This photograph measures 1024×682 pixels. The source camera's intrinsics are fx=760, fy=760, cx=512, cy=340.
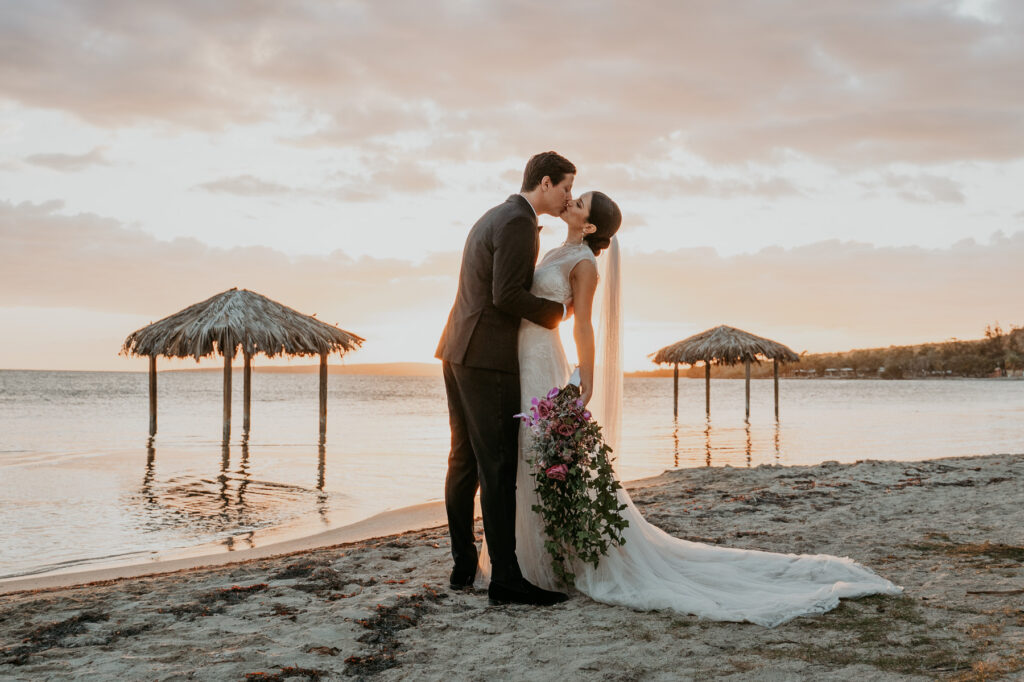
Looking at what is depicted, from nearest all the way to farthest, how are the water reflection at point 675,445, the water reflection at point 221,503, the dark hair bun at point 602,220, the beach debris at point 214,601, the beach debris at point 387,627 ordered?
the beach debris at point 387,627 → the beach debris at point 214,601 → the dark hair bun at point 602,220 → the water reflection at point 221,503 → the water reflection at point 675,445

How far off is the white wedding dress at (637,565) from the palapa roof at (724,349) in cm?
2061

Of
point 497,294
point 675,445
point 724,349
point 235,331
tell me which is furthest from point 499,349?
point 724,349

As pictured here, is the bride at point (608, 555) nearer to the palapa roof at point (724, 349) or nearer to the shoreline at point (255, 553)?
the shoreline at point (255, 553)

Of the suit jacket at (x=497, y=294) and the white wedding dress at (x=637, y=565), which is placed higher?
the suit jacket at (x=497, y=294)

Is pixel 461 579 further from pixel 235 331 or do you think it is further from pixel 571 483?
pixel 235 331

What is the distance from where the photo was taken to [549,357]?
376 centimetres

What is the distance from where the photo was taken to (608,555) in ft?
12.3

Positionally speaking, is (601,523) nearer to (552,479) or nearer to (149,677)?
(552,479)

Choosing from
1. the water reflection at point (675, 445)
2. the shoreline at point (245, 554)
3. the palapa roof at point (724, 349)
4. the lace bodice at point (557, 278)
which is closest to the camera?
the lace bodice at point (557, 278)

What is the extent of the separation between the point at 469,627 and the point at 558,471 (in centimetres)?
80

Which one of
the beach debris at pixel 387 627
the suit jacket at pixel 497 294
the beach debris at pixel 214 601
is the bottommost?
the beach debris at pixel 214 601

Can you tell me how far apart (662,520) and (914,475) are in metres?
3.69

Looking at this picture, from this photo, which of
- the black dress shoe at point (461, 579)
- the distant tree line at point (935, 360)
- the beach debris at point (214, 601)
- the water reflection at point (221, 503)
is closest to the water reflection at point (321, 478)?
the water reflection at point (221, 503)

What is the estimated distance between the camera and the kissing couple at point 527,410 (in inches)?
139
